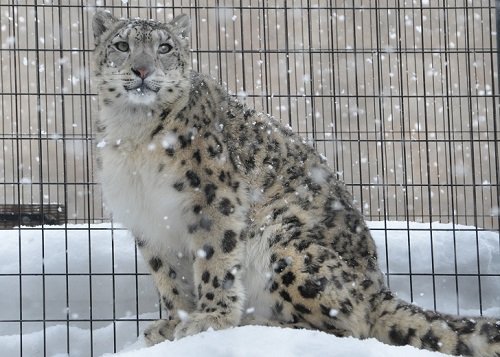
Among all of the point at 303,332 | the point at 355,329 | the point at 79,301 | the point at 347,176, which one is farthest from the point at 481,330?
the point at 347,176

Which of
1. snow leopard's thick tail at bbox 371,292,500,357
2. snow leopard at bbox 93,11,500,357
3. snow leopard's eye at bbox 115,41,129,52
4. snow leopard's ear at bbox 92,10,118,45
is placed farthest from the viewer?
snow leopard's ear at bbox 92,10,118,45

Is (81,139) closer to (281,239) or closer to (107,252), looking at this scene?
(107,252)

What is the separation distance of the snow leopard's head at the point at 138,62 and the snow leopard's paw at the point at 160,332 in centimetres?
120

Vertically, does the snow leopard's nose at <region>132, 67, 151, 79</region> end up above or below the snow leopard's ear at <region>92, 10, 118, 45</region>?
below

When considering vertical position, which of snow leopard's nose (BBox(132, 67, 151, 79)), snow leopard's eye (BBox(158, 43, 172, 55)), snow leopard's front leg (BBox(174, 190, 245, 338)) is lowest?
snow leopard's front leg (BBox(174, 190, 245, 338))

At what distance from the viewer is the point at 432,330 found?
4059 mm

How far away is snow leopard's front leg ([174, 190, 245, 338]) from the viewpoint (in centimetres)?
433

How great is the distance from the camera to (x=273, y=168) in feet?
15.6

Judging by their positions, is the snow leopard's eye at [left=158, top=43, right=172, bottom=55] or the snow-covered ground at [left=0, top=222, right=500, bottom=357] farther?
the snow-covered ground at [left=0, top=222, right=500, bottom=357]

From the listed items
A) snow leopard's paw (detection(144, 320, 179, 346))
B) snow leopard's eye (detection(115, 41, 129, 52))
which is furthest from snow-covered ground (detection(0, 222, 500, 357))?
snow leopard's eye (detection(115, 41, 129, 52))

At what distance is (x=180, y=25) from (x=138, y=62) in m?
0.52

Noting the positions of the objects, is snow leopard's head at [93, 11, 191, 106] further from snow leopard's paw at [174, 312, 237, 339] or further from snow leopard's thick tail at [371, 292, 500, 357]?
snow leopard's thick tail at [371, 292, 500, 357]

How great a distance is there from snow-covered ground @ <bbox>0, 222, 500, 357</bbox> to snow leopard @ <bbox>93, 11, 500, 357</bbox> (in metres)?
1.69

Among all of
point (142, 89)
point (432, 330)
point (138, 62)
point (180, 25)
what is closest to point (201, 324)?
point (432, 330)
